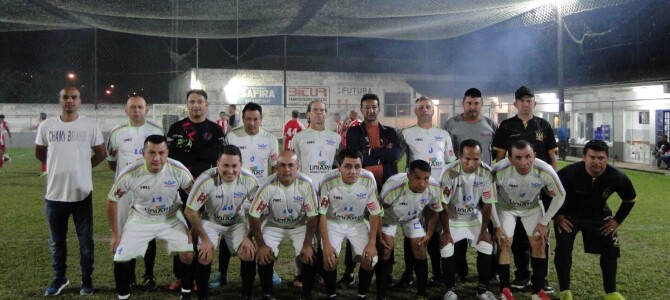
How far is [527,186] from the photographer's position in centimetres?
485

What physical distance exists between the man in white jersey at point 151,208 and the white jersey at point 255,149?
88cm

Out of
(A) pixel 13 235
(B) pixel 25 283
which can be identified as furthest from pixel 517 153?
(A) pixel 13 235

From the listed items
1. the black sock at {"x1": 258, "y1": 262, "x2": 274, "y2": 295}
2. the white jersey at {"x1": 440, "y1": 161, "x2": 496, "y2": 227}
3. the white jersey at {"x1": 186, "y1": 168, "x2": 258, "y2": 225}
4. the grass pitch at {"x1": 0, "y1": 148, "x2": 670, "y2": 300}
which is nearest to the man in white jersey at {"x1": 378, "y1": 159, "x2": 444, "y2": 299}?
the white jersey at {"x1": 440, "y1": 161, "x2": 496, "y2": 227}

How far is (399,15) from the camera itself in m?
11.6

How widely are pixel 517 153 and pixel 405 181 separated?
1.02 meters

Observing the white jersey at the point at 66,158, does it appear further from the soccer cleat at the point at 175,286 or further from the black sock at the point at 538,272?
the black sock at the point at 538,272

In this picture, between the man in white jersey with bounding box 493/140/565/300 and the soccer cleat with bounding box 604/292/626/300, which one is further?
the man in white jersey with bounding box 493/140/565/300

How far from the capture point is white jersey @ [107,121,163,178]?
209 inches

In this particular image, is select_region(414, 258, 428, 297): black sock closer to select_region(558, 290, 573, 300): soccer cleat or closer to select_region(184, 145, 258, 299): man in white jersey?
select_region(558, 290, 573, 300): soccer cleat

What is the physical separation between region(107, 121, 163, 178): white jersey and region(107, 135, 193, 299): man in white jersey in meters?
0.70

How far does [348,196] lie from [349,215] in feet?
0.67

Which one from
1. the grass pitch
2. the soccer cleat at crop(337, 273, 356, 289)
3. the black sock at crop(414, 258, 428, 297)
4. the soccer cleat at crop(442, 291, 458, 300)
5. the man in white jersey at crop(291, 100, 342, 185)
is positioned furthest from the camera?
the man in white jersey at crop(291, 100, 342, 185)

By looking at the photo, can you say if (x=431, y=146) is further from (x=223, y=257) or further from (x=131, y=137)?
(x=131, y=137)

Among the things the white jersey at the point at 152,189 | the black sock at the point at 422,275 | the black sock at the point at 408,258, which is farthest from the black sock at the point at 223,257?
the black sock at the point at 422,275
